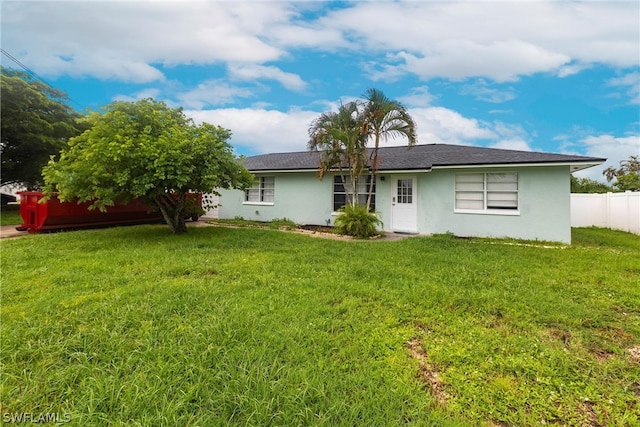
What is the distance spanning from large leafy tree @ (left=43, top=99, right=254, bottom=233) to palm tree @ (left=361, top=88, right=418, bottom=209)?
15.3ft

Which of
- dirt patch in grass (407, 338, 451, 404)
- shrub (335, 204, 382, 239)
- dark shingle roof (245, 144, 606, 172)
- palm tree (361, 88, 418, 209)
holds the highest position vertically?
palm tree (361, 88, 418, 209)

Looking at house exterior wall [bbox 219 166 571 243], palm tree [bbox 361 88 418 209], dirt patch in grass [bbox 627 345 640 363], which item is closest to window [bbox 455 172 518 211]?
house exterior wall [bbox 219 166 571 243]

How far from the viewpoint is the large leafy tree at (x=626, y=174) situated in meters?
25.3

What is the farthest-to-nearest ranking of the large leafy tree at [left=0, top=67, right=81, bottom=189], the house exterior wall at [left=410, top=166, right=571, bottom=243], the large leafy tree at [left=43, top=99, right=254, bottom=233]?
the large leafy tree at [left=0, top=67, right=81, bottom=189]
the house exterior wall at [left=410, top=166, right=571, bottom=243]
the large leafy tree at [left=43, top=99, right=254, bottom=233]

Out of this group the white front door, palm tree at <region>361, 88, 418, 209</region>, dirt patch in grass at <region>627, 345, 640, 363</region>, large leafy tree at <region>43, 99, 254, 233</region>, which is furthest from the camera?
the white front door

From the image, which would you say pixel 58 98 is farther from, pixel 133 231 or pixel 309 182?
pixel 309 182

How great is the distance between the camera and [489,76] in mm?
12648

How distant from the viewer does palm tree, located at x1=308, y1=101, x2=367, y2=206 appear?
417 inches

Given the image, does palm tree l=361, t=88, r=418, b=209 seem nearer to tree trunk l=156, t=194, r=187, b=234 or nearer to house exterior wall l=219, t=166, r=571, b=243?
house exterior wall l=219, t=166, r=571, b=243

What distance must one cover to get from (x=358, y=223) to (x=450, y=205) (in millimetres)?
3597

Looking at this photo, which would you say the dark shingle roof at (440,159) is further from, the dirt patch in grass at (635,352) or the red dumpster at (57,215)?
the dirt patch in grass at (635,352)

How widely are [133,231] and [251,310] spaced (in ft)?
27.9

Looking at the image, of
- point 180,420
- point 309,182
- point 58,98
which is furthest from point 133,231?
point 58,98

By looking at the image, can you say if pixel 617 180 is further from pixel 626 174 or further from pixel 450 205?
pixel 450 205
